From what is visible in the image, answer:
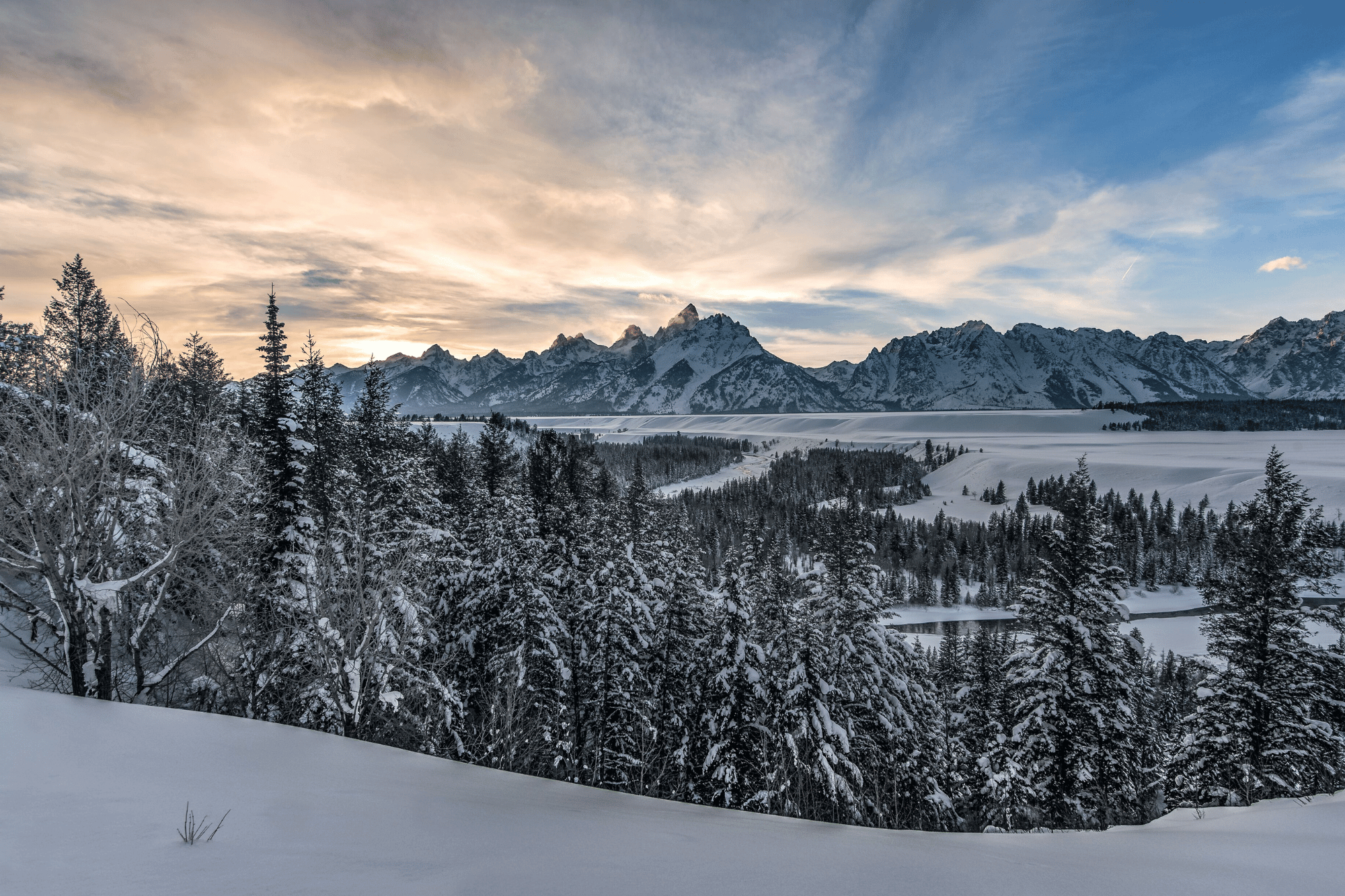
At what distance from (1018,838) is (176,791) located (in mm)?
9642

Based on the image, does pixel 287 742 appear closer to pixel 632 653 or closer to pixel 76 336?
pixel 632 653

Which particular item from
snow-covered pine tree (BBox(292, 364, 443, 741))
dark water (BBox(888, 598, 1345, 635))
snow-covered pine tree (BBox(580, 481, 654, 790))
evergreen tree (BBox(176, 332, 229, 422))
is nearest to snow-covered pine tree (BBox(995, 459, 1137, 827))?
snow-covered pine tree (BBox(580, 481, 654, 790))

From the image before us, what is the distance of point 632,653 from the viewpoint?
60.1 ft

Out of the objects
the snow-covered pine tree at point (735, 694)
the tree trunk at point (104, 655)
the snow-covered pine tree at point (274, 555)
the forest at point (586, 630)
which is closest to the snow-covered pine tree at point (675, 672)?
the forest at point (586, 630)

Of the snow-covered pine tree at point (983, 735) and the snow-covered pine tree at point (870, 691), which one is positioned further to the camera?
the snow-covered pine tree at point (983, 735)

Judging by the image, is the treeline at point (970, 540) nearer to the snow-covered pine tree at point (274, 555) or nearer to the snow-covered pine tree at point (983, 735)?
the snow-covered pine tree at point (983, 735)

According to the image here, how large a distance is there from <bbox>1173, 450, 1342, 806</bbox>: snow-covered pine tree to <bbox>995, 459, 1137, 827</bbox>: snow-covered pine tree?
5.84 ft

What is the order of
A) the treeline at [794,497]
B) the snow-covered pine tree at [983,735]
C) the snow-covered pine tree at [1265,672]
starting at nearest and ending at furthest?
1. the snow-covered pine tree at [1265,672]
2. the snow-covered pine tree at [983,735]
3. the treeline at [794,497]

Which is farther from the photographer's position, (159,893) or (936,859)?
(936,859)

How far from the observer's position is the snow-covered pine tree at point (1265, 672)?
13500 millimetres

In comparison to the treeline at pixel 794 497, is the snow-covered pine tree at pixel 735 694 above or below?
above

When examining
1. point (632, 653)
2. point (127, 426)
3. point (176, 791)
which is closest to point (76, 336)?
point (127, 426)

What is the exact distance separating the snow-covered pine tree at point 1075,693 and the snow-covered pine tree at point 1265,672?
1.78 meters

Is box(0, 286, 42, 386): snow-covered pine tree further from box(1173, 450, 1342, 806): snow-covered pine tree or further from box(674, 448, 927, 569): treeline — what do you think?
box(674, 448, 927, 569): treeline
